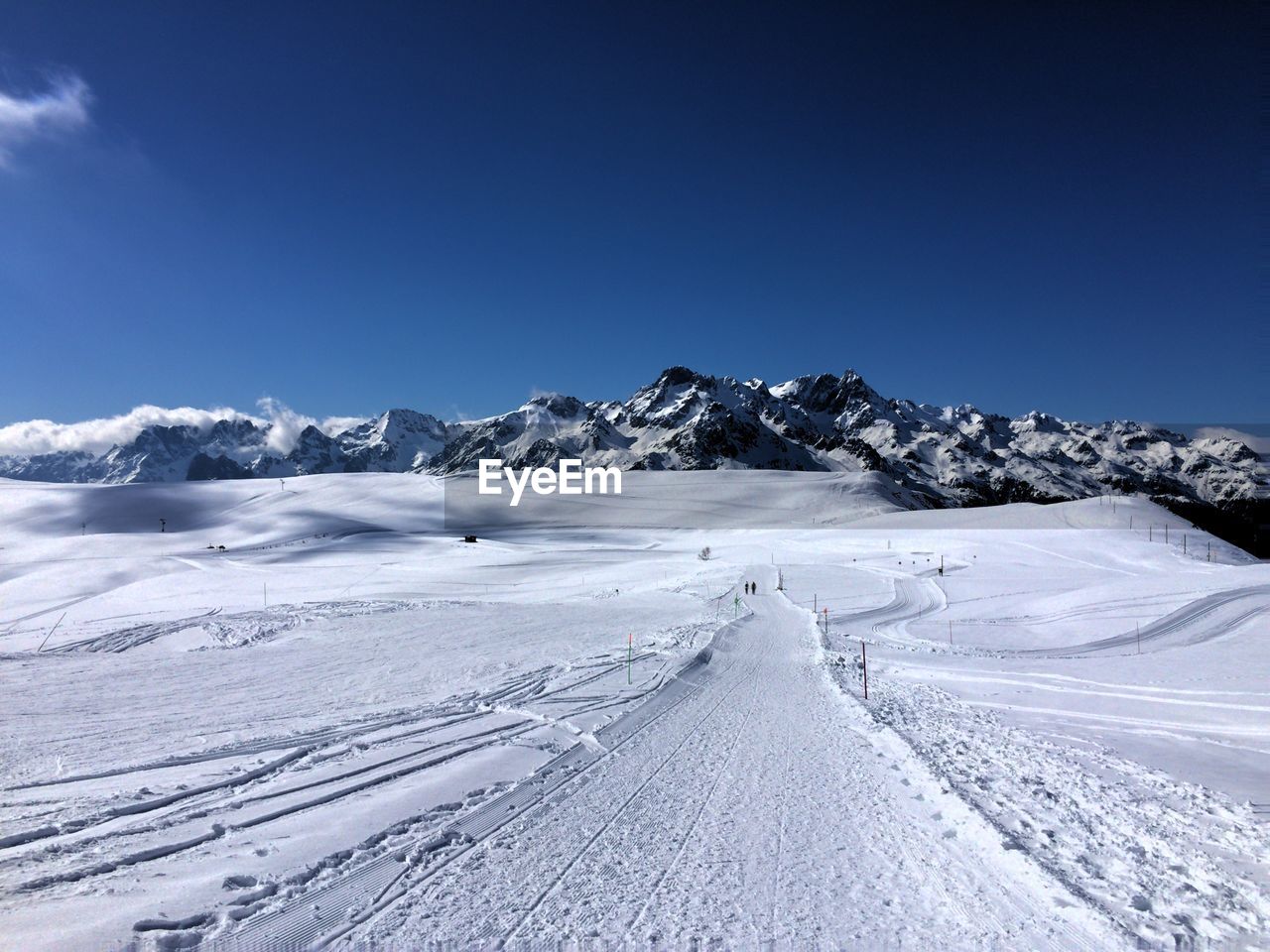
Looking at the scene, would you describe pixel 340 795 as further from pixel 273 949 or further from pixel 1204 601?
pixel 1204 601

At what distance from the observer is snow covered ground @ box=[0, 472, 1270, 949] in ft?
17.8

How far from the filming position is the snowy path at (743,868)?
5.27m

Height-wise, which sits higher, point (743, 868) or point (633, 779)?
point (743, 868)

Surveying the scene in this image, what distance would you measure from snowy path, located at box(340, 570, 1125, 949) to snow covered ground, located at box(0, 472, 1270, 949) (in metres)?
0.04

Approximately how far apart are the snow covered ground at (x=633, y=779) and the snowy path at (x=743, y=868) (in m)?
0.04

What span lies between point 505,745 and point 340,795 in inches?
106

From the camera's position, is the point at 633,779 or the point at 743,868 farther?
the point at 633,779

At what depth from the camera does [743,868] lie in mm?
6297

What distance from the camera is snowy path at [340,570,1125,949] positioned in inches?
207

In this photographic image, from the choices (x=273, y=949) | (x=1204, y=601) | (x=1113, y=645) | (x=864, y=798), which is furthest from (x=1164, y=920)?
(x=1204, y=601)

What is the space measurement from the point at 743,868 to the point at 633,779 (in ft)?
8.65

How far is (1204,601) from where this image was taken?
87.1 ft

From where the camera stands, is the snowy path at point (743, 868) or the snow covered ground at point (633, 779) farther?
the snow covered ground at point (633, 779)

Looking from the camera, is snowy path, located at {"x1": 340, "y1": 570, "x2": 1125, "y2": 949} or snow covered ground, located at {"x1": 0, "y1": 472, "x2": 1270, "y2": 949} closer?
snowy path, located at {"x1": 340, "y1": 570, "x2": 1125, "y2": 949}
